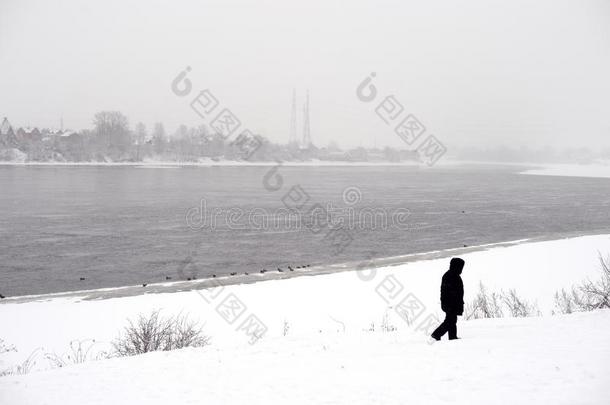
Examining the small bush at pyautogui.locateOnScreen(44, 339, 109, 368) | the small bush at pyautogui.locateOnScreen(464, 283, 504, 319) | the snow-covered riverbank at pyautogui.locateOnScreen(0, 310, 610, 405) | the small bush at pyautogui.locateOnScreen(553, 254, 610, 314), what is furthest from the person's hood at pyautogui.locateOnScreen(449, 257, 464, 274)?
the small bush at pyautogui.locateOnScreen(44, 339, 109, 368)

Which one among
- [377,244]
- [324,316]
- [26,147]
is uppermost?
[26,147]

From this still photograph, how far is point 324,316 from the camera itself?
16391 mm

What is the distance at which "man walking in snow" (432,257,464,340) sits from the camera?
9789 millimetres

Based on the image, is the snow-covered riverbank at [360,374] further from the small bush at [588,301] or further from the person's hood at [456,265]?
the small bush at [588,301]

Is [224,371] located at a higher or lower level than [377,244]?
lower

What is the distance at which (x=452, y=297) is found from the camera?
384 inches

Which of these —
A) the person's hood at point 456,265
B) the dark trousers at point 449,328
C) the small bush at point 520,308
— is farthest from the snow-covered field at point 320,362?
the person's hood at point 456,265

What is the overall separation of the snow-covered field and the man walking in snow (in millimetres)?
381

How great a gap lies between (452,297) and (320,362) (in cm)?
262

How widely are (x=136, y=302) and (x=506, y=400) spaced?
43.3 feet

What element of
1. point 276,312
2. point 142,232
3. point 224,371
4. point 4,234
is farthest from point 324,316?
point 4,234

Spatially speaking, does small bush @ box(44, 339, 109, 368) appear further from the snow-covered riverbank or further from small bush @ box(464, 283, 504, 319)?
small bush @ box(464, 283, 504, 319)

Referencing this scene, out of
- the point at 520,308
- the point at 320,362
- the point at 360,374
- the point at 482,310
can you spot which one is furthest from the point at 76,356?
the point at 520,308

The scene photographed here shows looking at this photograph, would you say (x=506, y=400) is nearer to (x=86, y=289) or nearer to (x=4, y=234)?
(x=86, y=289)
